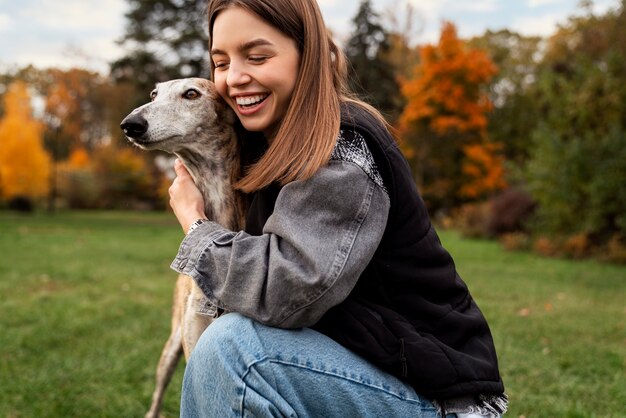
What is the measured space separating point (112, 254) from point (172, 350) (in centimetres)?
910

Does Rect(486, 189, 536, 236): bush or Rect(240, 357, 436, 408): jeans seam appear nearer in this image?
Rect(240, 357, 436, 408): jeans seam

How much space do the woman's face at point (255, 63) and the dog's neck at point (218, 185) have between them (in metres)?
0.33

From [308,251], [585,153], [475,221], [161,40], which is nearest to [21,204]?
[161,40]

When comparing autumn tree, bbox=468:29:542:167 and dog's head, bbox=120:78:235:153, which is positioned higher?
autumn tree, bbox=468:29:542:167

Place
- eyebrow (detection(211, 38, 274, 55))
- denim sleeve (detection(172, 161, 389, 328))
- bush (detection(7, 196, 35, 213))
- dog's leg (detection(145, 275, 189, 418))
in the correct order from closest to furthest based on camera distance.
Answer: denim sleeve (detection(172, 161, 389, 328)), eyebrow (detection(211, 38, 274, 55)), dog's leg (detection(145, 275, 189, 418)), bush (detection(7, 196, 35, 213))

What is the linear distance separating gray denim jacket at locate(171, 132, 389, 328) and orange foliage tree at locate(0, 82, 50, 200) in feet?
83.2

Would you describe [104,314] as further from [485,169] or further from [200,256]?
[485,169]

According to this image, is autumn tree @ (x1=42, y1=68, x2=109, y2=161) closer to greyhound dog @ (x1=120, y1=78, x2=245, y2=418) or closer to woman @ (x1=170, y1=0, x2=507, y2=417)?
greyhound dog @ (x1=120, y1=78, x2=245, y2=418)

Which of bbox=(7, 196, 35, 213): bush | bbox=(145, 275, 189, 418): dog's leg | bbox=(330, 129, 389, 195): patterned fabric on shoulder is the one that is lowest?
bbox=(7, 196, 35, 213): bush

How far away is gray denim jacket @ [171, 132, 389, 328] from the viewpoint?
1.83m

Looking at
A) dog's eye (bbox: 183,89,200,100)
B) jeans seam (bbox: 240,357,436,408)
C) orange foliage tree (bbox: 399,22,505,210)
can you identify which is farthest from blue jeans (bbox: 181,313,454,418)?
orange foliage tree (bbox: 399,22,505,210)

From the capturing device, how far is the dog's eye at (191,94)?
2.54 metres

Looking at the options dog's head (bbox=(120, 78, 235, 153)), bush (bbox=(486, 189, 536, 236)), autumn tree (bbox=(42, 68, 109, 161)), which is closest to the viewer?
dog's head (bbox=(120, 78, 235, 153))

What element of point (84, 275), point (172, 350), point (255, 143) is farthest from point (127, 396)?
point (84, 275)
